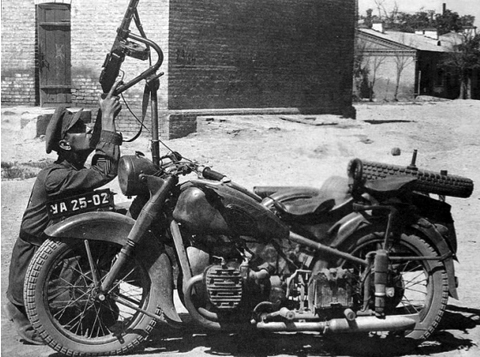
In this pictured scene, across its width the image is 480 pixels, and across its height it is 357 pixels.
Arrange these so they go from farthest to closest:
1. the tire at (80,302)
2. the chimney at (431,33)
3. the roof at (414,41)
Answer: the chimney at (431,33) → the roof at (414,41) → the tire at (80,302)

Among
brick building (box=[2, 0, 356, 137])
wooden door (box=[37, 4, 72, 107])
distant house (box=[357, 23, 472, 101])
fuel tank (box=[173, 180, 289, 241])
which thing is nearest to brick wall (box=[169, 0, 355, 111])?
brick building (box=[2, 0, 356, 137])

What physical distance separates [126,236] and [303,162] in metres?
8.64

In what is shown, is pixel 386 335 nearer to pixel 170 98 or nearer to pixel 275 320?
pixel 275 320

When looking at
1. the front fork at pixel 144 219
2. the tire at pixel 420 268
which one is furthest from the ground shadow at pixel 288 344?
the front fork at pixel 144 219

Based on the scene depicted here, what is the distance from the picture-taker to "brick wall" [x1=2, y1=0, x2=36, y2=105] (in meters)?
16.8

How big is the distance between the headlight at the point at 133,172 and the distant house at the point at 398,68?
128 ft

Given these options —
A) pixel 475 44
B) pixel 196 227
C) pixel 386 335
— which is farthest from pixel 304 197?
pixel 475 44

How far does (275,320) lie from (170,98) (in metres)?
11.5

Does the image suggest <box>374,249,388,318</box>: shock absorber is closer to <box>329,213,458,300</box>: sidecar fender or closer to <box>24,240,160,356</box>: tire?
<box>329,213,458,300</box>: sidecar fender

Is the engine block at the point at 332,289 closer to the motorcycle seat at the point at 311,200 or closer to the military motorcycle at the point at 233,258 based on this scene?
the military motorcycle at the point at 233,258

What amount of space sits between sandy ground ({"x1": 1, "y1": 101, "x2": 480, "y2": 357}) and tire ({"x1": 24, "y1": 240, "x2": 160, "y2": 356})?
0.20 meters

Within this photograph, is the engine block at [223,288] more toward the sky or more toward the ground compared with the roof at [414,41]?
more toward the ground

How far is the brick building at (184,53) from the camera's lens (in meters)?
15.5

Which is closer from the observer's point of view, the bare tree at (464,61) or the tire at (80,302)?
the tire at (80,302)
